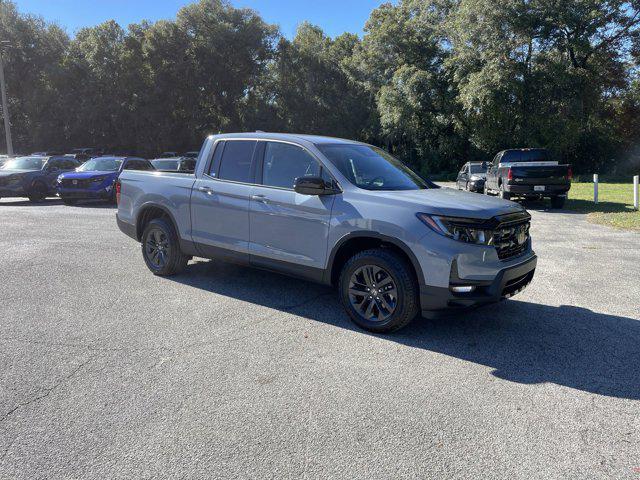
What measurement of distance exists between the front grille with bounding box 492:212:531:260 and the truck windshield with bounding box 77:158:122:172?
15.1 m

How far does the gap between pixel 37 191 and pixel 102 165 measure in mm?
2470

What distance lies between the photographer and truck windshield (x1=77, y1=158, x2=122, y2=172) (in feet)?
56.2

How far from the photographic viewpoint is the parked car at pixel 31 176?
16.9 m

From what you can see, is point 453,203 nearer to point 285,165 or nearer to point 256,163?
point 285,165

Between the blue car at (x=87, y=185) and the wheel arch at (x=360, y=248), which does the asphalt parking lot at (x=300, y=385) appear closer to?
the wheel arch at (x=360, y=248)

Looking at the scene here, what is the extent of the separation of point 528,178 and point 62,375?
14.1 m

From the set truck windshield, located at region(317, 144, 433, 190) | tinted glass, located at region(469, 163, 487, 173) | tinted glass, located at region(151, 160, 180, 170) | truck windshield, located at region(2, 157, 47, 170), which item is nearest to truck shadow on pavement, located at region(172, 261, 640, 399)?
truck windshield, located at region(317, 144, 433, 190)

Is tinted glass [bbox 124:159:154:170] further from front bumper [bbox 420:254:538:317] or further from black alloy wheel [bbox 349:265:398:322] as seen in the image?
front bumper [bbox 420:254:538:317]

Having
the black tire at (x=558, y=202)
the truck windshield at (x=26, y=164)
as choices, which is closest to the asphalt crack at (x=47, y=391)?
the black tire at (x=558, y=202)

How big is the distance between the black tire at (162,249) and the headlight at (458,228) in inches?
142

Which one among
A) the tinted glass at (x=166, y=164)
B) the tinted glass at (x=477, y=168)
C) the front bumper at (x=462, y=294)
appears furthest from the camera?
the tinted glass at (x=477, y=168)

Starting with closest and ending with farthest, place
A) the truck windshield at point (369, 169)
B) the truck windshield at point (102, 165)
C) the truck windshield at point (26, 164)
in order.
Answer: the truck windshield at point (369, 169) < the truck windshield at point (102, 165) < the truck windshield at point (26, 164)

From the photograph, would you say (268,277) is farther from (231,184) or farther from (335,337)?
(335,337)

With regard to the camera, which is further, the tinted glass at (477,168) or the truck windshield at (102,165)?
the tinted glass at (477,168)
